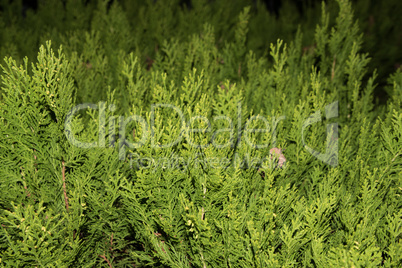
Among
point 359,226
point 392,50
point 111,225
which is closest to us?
point 359,226

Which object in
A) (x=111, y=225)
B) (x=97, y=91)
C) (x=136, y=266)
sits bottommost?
(x=136, y=266)

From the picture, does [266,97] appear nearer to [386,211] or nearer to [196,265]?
[386,211]

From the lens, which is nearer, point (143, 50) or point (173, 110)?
point (173, 110)

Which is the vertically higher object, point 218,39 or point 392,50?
point 218,39

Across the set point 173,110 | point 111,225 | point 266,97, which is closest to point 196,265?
point 111,225

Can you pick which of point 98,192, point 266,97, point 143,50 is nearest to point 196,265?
point 98,192

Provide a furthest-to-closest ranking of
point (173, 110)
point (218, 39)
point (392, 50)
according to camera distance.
→ point (392, 50), point (218, 39), point (173, 110)

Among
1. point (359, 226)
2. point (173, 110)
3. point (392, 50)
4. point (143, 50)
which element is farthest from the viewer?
point (392, 50)

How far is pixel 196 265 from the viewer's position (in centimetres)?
236

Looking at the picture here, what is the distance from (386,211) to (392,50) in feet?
Answer: 13.9

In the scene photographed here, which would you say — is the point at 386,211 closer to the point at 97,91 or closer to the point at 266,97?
the point at 266,97

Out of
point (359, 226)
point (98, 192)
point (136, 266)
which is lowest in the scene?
point (136, 266)

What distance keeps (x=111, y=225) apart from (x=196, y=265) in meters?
0.67

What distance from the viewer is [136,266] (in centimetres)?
284
